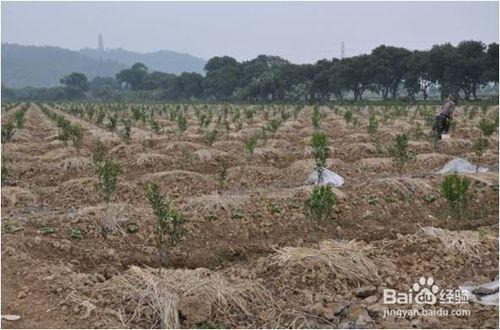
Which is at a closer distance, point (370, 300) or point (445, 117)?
point (370, 300)

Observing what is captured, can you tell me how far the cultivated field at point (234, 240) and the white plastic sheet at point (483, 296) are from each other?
3.9 inches

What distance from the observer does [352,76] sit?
47719 millimetres

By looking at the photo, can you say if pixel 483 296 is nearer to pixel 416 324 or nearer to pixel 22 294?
pixel 416 324

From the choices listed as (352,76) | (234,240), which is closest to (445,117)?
(234,240)

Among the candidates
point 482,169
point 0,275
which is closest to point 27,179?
point 0,275

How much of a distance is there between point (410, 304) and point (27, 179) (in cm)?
758

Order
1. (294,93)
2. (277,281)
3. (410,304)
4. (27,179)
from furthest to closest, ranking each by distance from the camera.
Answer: (294,93)
(27,179)
(277,281)
(410,304)

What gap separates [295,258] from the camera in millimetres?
4973

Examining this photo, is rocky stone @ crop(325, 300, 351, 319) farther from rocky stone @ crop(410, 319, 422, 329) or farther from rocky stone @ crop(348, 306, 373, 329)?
rocky stone @ crop(410, 319, 422, 329)

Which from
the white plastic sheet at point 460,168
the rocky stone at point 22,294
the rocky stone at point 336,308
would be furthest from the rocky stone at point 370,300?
the white plastic sheet at point 460,168

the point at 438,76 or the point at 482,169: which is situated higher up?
the point at 438,76

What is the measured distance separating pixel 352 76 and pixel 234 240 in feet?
142

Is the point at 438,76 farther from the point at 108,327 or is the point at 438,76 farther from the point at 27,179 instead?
the point at 108,327

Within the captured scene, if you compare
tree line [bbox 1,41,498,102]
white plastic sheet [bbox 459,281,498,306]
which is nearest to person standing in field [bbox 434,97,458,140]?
white plastic sheet [bbox 459,281,498,306]
